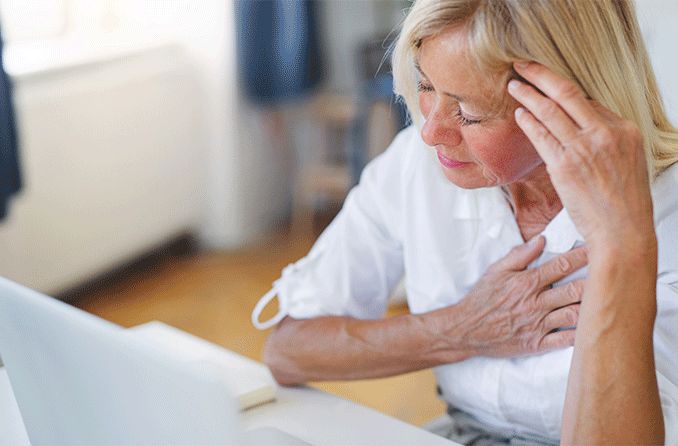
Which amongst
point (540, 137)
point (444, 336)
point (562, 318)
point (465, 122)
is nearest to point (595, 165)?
point (540, 137)

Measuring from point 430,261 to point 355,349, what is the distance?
168 millimetres

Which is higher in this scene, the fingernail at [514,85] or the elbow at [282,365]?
the fingernail at [514,85]

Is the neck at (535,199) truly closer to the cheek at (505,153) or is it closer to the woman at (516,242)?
the woman at (516,242)

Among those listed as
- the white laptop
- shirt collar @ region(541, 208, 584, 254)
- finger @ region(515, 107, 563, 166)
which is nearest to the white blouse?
shirt collar @ region(541, 208, 584, 254)

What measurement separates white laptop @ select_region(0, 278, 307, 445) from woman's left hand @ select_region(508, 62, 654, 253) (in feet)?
1.20

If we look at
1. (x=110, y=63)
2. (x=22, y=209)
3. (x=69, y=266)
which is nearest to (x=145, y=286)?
(x=69, y=266)

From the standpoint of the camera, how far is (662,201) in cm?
106

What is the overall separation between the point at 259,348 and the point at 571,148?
7.13 feet

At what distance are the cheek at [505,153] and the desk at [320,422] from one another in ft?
1.02

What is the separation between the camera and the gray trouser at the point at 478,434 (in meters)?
1.17

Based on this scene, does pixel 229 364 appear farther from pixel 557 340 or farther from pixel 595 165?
pixel 595 165

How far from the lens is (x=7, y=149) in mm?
2885

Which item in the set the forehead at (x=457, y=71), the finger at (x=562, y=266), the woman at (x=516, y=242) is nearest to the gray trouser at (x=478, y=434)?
the woman at (x=516, y=242)

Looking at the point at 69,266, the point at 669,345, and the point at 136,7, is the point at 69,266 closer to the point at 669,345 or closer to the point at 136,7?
the point at 136,7
